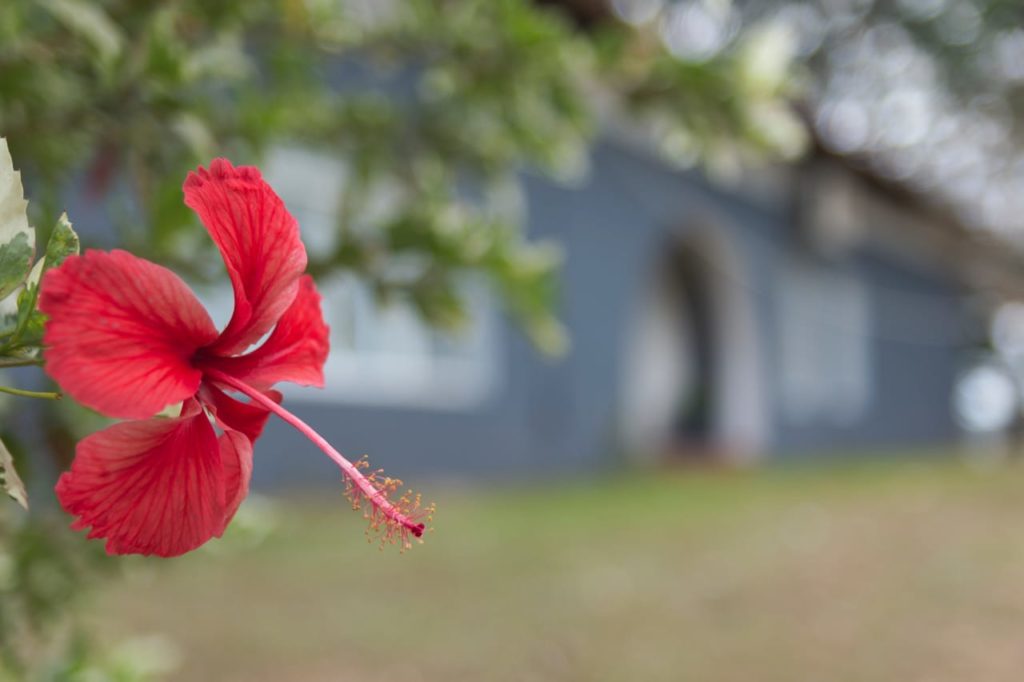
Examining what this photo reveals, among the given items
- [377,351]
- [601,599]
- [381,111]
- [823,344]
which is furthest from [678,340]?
[381,111]

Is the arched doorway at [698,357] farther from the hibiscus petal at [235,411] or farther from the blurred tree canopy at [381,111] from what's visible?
the hibiscus petal at [235,411]

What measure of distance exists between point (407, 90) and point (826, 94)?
6.25 m

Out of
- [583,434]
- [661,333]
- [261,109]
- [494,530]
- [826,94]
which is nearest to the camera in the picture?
[261,109]

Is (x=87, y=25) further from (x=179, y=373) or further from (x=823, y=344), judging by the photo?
(x=823, y=344)

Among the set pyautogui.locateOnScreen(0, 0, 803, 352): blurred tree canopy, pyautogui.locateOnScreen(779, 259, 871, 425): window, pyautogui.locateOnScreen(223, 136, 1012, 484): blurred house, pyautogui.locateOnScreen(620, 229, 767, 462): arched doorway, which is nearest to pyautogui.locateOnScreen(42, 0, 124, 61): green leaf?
pyautogui.locateOnScreen(0, 0, 803, 352): blurred tree canopy

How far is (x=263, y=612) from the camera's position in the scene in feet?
12.6

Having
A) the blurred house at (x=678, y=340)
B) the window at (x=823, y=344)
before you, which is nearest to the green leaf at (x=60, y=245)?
the blurred house at (x=678, y=340)

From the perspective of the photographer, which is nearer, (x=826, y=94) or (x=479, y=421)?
(x=479, y=421)

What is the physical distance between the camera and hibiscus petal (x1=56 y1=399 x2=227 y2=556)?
511 millimetres

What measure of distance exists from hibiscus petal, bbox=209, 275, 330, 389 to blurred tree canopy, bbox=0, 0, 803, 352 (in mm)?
571

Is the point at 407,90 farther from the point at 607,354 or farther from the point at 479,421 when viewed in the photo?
the point at 607,354

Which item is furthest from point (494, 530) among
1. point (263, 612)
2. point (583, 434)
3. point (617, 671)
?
point (583, 434)

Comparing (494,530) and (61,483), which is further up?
(61,483)

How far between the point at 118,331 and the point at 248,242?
0.09 metres
